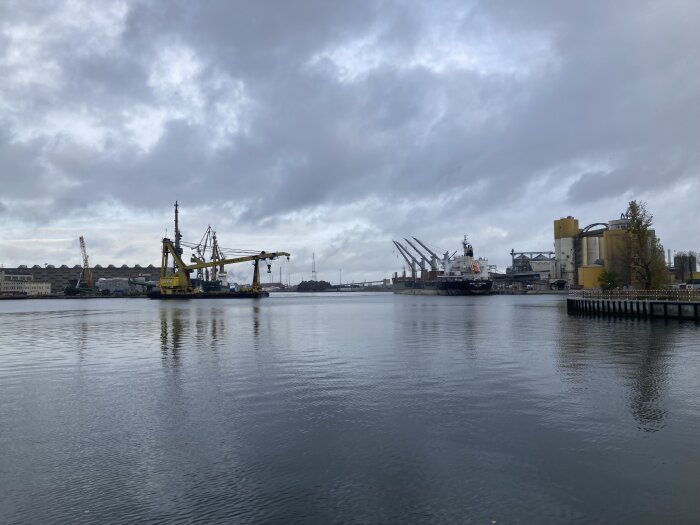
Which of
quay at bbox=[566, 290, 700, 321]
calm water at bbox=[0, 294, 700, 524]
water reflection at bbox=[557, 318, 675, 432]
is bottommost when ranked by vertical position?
water reflection at bbox=[557, 318, 675, 432]

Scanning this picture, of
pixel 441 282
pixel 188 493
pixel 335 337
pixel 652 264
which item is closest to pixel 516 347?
pixel 335 337

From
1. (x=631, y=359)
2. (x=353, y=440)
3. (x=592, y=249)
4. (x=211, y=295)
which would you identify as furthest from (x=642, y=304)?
(x=592, y=249)

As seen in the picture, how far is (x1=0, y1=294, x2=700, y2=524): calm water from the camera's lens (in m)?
8.80

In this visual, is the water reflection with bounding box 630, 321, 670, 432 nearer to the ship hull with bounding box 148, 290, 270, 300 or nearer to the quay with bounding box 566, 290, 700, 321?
the quay with bounding box 566, 290, 700, 321

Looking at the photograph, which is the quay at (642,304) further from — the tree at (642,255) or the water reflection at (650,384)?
the water reflection at (650,384)

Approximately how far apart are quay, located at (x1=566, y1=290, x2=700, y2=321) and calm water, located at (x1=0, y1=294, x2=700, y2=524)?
25520mm

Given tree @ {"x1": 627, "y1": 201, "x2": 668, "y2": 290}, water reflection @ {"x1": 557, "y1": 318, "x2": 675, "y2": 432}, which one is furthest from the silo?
water reflection @ {"x1": 557, "y1": 318, "x2": 675, "y2": 432}

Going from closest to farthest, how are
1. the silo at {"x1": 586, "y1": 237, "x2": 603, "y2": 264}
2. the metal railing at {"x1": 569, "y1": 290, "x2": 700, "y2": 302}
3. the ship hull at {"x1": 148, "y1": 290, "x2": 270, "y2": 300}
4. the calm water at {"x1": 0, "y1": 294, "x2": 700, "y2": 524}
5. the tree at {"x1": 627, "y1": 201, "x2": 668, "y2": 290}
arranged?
the calm water at {"x1": 0, "y1": 294, "x2": 700, "y2": 524}, the metal railing at {"x1": 569, "y1": 290, "x2": 700, "y2": 302}, the tree at {"x1": 627, "y1": 201, "x2": 668, "y2": 290}, the ship hull at {"x1": 148, "y1": 290, "x2": 270, "y2": 300}, the silo at {"x1": 586, "y1": 237, "x2": 603, "y2": 264}

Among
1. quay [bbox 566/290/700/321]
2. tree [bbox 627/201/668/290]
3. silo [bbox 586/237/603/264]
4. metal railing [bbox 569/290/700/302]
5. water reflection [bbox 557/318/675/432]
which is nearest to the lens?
water reflection [bbox 557/318/675/432]

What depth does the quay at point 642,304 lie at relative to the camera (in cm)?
4722

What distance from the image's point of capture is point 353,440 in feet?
40.6

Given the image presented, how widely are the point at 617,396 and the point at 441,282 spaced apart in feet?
588

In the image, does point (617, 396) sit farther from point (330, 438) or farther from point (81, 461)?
point (81, 461)

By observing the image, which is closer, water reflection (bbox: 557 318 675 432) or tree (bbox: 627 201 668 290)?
water reflection (bbox: 557 318 675 432)
